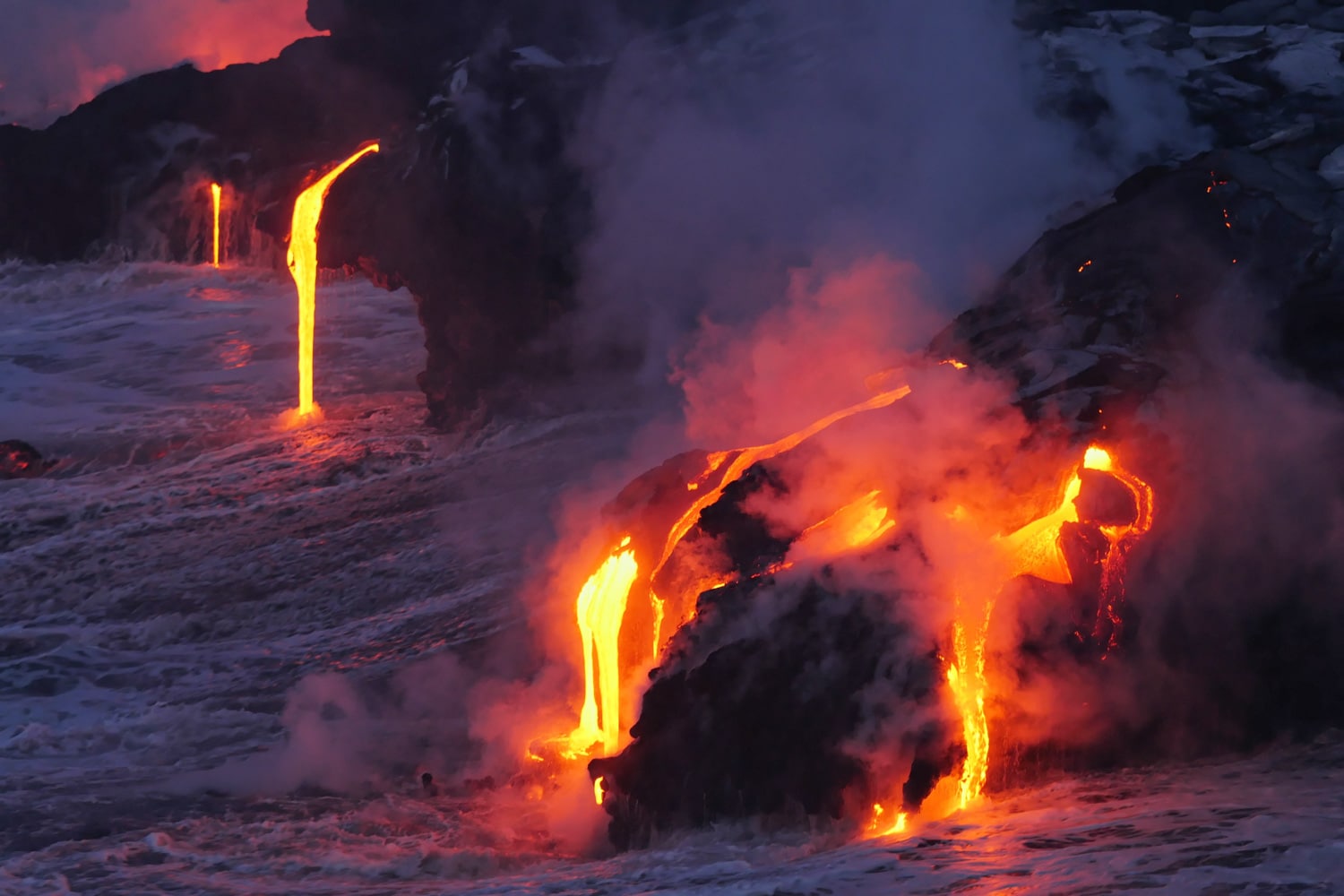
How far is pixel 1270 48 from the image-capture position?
30.6ft

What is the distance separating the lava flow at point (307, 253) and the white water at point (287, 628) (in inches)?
20.2

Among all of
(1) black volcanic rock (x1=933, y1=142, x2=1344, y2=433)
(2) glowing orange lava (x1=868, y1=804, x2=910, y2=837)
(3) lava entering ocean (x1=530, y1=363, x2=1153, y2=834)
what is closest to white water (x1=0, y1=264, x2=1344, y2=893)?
(2) glowing orange lava (x1=868, y1=804, x2=910, y2=837)

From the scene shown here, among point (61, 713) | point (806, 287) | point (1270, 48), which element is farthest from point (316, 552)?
point (1270, 48)

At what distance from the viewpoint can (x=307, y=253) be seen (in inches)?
590

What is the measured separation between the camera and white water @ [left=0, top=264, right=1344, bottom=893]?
19.2 ft

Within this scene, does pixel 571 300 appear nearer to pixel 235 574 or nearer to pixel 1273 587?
pixel 235 574

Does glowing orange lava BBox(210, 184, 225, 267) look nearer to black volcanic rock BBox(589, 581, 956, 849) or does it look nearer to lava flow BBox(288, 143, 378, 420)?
lava flow BBox(288, 143, 378, 420)

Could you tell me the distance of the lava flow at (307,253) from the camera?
1502 cm

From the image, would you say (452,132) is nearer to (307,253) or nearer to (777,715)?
(307,253)

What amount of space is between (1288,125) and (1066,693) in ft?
13.1

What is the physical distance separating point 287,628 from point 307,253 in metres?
4.95

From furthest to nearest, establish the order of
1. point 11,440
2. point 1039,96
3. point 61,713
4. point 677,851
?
1. point 11,440
2. point 61,713
3. point 1039,96
4. point 677,851

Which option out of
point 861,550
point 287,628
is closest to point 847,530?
point 861,550

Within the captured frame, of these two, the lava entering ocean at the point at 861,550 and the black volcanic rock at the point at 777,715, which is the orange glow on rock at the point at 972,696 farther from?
the black volcanic rock at the point at 777,715
